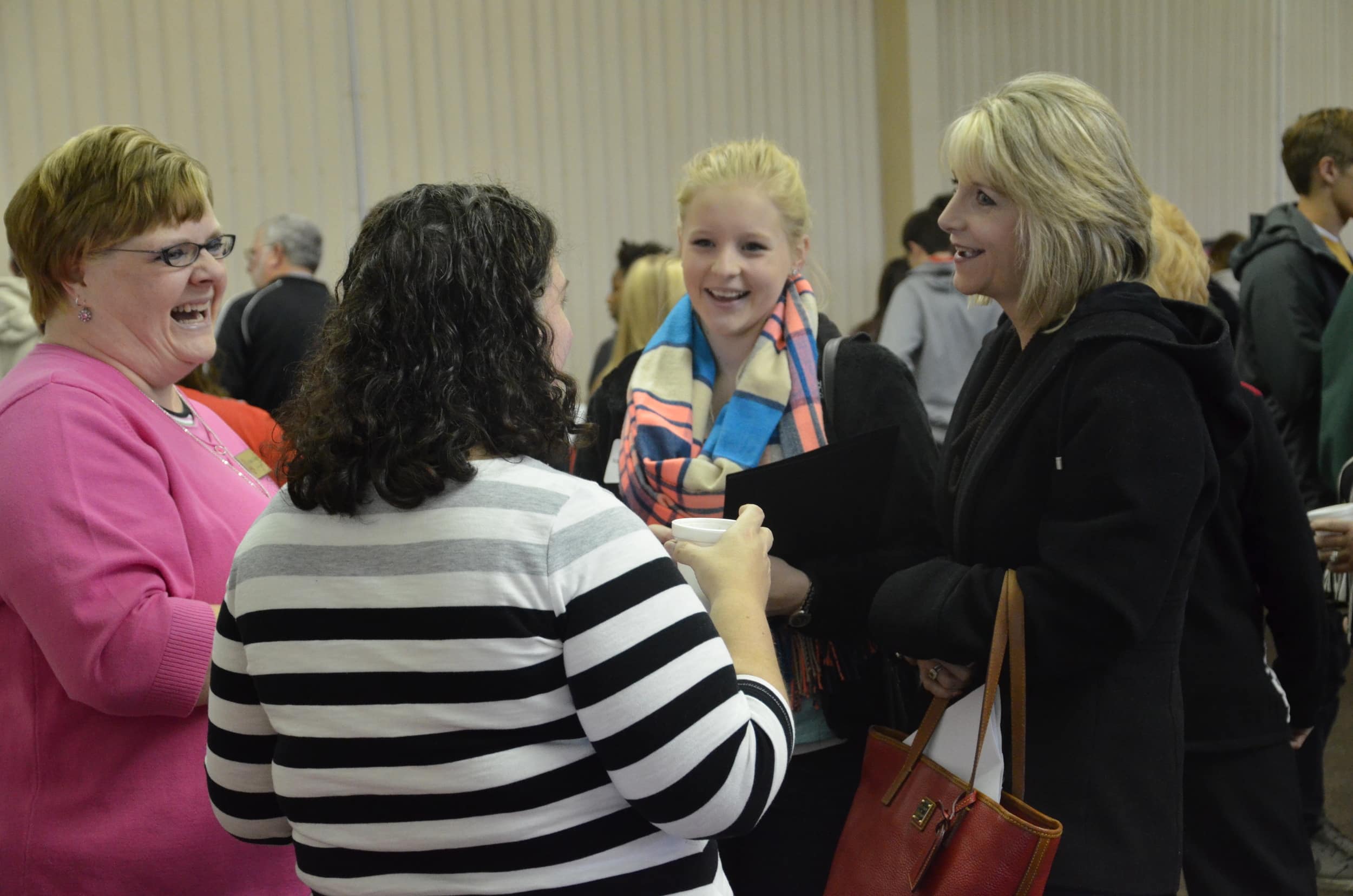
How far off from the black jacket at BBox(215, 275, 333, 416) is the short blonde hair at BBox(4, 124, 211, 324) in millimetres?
2893

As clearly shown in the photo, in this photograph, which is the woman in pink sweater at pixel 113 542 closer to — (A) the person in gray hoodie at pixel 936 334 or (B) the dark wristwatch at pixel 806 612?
(B) the dark wristwatch at pixel 806 612

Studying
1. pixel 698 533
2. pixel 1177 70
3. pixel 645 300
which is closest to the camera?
pixel 698 533

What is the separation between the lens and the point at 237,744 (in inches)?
52.7

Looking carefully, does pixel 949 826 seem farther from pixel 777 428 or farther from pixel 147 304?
pixel 147 304

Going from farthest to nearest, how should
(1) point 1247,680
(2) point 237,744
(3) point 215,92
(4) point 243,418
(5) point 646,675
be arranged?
(3) point 215,92 < (4) point 243,418 < (1) point 1247,680 < (2) point 237,744 < (5) point 646,675

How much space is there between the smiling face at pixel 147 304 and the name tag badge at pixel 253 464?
0.59ft

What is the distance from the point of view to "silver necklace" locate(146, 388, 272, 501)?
1.83m

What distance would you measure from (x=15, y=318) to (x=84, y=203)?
88.7 inches

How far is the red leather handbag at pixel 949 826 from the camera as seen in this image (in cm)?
151

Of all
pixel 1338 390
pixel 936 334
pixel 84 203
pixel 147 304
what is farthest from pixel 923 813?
pixel 936 334

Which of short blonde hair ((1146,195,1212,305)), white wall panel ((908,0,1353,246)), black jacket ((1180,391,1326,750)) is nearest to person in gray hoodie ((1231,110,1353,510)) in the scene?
short blonde hair ((1146,195,1212,305))

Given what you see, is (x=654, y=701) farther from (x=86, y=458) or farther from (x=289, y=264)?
(x=289, y=264)

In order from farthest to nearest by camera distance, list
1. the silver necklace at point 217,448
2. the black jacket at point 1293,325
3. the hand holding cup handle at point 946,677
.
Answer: the black jacket at point 1293,325 < the silver necklace at point 217,448 < the hand holding cup handle at point 946,677

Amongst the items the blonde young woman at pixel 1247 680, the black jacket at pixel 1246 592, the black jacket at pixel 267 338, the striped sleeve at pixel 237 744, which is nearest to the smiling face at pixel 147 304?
the striped sleeve at pixel 237 744
